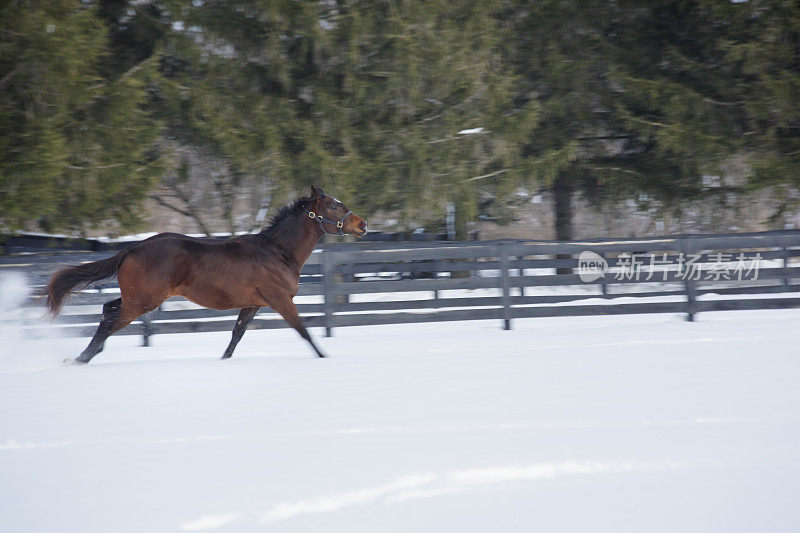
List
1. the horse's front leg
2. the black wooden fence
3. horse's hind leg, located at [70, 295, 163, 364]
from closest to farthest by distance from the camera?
horse's hind leg, located at [70, 295, 163, 364] → the horse's front leg → the black wooden fence

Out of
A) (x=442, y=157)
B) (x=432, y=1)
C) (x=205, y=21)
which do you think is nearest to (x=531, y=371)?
(x=442, y=157)

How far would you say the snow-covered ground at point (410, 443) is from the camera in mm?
2797

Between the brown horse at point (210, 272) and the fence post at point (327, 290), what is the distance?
2.55 meters

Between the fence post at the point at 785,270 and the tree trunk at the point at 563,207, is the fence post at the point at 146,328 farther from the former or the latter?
the tree trunk at the point at 563,207

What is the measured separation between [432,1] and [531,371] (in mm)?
9607

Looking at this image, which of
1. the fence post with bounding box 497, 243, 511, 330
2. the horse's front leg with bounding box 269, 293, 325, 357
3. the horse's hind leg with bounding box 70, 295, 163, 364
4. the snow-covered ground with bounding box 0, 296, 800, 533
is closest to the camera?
the snow-covered ground with bounding box 0, 296, 800, 533

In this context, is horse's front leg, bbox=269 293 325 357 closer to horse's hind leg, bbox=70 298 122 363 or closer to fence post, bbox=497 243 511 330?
horse's hind leg, bbox=70 298 122 363

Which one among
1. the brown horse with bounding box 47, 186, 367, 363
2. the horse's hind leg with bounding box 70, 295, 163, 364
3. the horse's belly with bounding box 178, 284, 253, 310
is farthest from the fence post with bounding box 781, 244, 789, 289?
the horse's hind leg with bounding box 70, 295, 163, 364

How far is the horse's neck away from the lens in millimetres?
6742

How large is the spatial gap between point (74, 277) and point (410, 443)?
4172 millimetres

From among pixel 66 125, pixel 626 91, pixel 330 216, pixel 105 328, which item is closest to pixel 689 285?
pixel 330 216

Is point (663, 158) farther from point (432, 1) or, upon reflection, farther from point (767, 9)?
point (432, 1)

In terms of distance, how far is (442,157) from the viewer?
1384 cm

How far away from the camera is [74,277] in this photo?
639 centimetres
